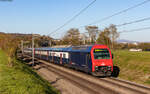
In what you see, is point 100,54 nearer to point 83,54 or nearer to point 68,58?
point 83,54

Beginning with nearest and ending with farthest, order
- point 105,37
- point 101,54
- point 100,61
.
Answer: point 100,61 → point 101,54 → point 105,37

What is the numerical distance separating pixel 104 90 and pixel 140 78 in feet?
24.2

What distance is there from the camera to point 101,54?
798 inches

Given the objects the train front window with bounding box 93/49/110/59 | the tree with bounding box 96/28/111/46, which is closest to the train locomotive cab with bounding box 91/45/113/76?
the train front window with bounding box 93/49/110/59

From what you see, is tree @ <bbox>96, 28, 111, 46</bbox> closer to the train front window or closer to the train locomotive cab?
the train front window

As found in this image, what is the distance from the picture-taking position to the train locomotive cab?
19.7 meters

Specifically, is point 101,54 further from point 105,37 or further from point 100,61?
point 105,37

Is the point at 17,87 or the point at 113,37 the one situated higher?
the point at 113,37

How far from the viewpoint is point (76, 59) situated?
25266 millimetres

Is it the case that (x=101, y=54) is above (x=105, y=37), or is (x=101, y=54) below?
below

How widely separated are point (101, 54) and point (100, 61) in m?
0.88

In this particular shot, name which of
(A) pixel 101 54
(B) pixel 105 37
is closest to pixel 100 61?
(A) pixel 101 54

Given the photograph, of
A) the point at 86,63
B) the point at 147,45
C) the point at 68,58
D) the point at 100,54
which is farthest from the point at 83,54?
the point at 147,45

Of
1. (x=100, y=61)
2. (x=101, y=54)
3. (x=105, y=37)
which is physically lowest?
(x=100, y=61)
